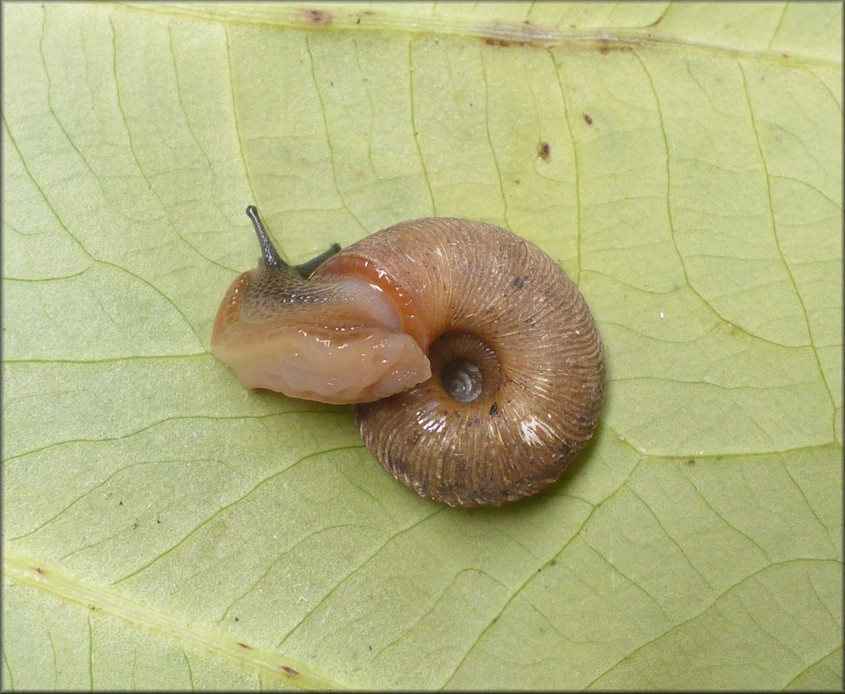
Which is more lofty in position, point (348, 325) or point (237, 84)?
point (237, 84)

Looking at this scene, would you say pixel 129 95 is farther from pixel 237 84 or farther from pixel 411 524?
pixel 411 524

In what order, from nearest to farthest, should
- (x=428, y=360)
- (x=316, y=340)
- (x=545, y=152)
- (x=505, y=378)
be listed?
(x=316, y=340), (x=428, y=360), (x=505, y=378), (x=545, y=152)

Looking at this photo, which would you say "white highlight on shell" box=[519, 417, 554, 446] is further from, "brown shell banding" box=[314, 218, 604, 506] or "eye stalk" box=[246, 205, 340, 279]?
"eye stalk" box=[246, 205, 340, 279]

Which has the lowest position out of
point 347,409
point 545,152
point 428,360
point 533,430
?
point 347,409

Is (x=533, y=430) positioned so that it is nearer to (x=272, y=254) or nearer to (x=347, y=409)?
(x=347, y=409)

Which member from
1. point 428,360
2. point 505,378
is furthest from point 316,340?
point 505,378

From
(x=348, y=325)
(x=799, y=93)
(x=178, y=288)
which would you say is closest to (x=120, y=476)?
(x=178, y=288)
